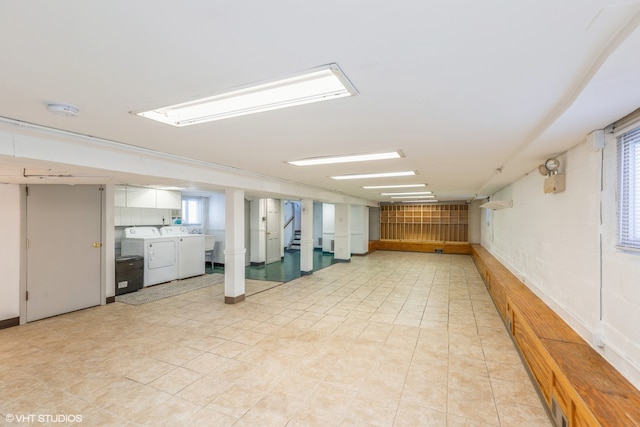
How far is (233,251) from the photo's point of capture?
16.8ft

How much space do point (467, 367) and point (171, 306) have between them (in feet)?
14.7

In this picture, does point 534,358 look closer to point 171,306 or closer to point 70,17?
point 70,17

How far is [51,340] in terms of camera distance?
11.7 feet

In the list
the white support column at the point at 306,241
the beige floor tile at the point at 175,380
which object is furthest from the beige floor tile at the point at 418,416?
the white support column at the point at 306,241

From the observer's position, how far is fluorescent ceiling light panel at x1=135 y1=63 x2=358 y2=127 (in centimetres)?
153

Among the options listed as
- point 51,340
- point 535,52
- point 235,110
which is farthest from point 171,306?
point 535,52

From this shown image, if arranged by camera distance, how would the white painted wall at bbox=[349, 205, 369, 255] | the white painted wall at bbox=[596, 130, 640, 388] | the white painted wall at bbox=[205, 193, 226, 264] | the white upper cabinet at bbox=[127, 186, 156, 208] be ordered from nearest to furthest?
1. the white painted wall at bbox=[596, 130, 640, 388]
2. the white upper cabinet at bbox=[127, 186, 156, 208]
3. the white painted wall at bbox=[205, 193, 226, 264]
4. the white painted wall at bbox=[349, 205, 369, 255]

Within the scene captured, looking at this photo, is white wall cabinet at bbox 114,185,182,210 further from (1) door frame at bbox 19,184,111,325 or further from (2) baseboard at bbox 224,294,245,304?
(2) baseboard at bbox 224,294,245,304

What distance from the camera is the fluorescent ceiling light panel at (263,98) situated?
1.53 metres

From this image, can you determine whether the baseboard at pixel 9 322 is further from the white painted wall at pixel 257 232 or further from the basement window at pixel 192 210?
the white painted wall at pixel 257 232

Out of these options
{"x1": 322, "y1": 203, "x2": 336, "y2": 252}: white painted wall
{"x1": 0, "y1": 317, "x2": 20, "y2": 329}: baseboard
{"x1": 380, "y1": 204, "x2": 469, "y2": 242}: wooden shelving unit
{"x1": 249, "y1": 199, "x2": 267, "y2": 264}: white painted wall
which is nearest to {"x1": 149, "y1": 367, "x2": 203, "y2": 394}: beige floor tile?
{"x1": 0, "y1": 317, "x2": 20, "y2": 329}: baseboard

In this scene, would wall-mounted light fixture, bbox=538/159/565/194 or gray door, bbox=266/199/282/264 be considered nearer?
wall-mounted light fixture, bbox=538/159/565/194

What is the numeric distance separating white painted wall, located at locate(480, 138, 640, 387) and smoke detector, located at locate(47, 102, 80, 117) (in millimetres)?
3641

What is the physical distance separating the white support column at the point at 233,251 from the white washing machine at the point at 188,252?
2.32 metres
